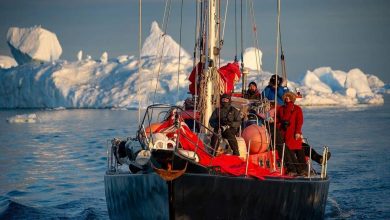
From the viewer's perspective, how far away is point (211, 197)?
40.0 feet

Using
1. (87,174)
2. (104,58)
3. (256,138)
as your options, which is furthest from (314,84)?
(256,138)

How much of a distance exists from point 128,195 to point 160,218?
47.2 inches

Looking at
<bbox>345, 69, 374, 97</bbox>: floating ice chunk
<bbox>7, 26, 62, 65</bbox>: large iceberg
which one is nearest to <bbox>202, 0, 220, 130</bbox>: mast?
<bbox>7, 26, 62, 65</bbox>: large iceberg

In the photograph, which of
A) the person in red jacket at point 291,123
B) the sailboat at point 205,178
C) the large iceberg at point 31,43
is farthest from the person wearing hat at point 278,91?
the large iceberg at point 31,43

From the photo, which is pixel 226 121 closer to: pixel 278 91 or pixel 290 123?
pixel 290 123

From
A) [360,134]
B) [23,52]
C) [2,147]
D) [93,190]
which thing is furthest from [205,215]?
[23,52]

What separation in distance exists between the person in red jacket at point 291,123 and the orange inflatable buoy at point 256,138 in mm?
781

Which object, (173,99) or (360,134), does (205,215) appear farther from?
(173,99)

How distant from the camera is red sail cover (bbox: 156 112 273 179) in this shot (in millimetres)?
12367

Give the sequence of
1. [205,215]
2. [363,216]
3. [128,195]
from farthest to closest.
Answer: [363,216]
[128,195]
[205,215]

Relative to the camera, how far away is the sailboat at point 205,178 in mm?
12047

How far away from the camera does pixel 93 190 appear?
23.2 m

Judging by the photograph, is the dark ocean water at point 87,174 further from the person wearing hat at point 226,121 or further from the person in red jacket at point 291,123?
the person wearing hat at point 226,121

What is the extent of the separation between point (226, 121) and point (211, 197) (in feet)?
5.36
